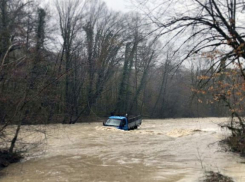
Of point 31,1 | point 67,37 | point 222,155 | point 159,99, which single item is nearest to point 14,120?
point 222,155

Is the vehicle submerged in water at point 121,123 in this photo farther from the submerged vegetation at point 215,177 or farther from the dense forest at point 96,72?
the submerged vegetation at point 215,177

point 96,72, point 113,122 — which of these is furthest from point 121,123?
point 96,72

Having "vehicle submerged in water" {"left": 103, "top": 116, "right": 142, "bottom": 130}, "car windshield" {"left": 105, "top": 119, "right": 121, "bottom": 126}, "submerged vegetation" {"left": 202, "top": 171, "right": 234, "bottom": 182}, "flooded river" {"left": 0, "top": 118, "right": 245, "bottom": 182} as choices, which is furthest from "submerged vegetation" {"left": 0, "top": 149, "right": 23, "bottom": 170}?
"car windshield" {"left": 105, "top": 119, "right": 121, "bottom": 126}

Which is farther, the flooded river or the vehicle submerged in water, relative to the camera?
the vehicle submerged in water

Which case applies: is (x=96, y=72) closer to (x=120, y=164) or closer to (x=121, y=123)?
(x=121, y=123)

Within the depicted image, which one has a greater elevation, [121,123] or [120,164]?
[121,123]

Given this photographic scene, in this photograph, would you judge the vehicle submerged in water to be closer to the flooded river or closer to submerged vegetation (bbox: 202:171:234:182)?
the flooded river

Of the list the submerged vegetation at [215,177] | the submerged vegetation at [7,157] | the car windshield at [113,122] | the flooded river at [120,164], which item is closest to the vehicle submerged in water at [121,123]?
the car windshield at [113,122]

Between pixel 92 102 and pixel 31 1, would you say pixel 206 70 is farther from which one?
pixel 92 102

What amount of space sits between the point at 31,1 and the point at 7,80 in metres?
20.2

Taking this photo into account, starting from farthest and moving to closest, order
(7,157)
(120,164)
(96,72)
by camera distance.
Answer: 1. (96,72)
2. (120,164)
3. (7,157)

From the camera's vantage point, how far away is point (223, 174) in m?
10.4

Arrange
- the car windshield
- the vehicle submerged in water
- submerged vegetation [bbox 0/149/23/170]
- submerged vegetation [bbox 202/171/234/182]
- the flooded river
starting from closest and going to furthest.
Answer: submerged vegetation [bbox 202/171/234/182] < the flooded river < submerged vegetation [bbox 0/149/23/170] < the vehicle submerged in water < the car windshield

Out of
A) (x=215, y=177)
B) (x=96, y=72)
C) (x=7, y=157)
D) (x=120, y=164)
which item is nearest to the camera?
(x=215, y=177)
